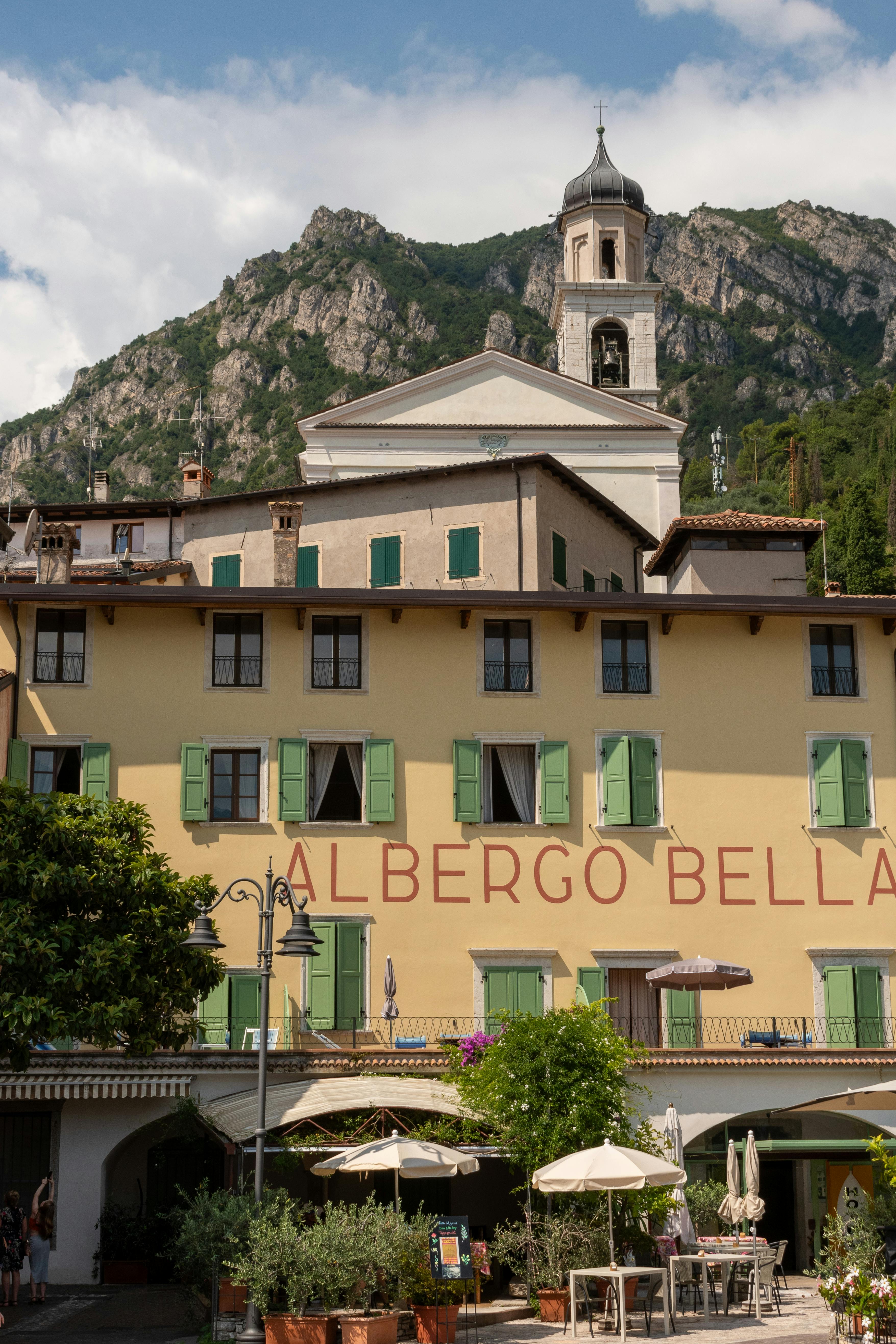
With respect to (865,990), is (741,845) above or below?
above

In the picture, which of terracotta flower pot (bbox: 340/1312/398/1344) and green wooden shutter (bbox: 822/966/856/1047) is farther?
green wooden shutter (bbox: 822/966/856/1047)

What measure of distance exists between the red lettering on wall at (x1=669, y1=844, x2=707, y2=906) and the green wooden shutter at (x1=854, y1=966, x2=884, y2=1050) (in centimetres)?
278

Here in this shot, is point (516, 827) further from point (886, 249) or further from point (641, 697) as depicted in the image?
point (886, 249)

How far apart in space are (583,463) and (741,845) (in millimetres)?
25673

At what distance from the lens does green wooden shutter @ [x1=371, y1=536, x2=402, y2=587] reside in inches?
1383

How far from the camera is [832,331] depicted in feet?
561

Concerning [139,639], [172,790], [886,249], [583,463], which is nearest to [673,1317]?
[172,790]

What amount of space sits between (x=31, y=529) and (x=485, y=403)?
16755 millimetres

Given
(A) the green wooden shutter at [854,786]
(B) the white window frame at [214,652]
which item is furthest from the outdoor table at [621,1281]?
(B) the white window frame at [214,652]

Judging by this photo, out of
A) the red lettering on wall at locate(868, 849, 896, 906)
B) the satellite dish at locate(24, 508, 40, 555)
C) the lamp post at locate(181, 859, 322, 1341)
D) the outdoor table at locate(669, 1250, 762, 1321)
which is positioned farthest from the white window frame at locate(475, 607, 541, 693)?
the satellite dish at locate(24, 508, 40, 555)

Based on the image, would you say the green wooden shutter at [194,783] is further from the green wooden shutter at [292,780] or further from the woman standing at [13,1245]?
the woman standing at [13,1245]

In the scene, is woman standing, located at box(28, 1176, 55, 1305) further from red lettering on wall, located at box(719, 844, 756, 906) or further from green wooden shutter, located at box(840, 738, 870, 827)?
green wooden shutter, located at box(840, 738, 870, 827)

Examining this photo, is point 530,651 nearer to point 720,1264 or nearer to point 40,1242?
point 720,1264

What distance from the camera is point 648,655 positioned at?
26.7 metres
